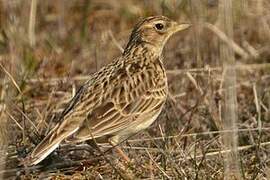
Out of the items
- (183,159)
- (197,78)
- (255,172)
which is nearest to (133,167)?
(183,159)

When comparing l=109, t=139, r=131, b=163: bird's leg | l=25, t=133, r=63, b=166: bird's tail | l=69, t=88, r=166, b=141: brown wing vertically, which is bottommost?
l=109, t=139, r=131, b=163: bird's leg

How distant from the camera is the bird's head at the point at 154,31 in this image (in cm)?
647

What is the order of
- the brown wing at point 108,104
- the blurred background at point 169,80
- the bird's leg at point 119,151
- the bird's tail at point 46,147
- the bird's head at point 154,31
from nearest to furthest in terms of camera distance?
the bird's tail at point 46,147, the brown wing at point 108,104, the blurred background at point 169,80, the bird's leg at point 119,151, the bird's head at point 154,31

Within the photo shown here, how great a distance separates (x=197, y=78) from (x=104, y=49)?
4.88 feet

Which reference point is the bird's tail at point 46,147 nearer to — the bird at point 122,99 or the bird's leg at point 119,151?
Answer: the bird at point 122,99

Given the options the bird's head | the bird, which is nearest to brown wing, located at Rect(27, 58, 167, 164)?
the bird

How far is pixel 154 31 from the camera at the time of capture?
6488 mm

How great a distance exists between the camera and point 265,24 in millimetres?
8758

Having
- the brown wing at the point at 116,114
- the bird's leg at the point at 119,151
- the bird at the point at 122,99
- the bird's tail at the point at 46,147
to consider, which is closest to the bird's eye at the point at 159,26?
the bird at the point at 122,99

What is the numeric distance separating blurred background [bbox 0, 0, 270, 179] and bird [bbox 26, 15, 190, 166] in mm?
184

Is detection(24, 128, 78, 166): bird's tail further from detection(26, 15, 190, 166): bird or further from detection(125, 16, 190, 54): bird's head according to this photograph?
detection(125, 16, 190, 54): bird's head

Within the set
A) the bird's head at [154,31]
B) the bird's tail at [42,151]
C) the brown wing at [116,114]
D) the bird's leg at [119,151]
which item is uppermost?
the bird's head at [154,31]

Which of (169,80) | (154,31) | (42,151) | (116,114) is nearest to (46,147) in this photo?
(42,151)

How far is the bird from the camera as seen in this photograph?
17.4 ft
